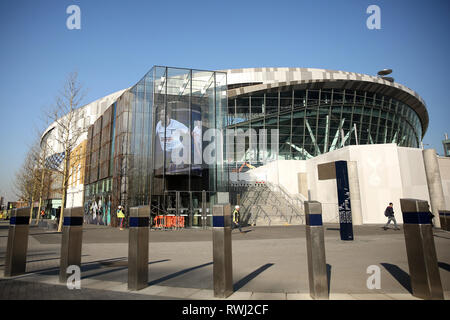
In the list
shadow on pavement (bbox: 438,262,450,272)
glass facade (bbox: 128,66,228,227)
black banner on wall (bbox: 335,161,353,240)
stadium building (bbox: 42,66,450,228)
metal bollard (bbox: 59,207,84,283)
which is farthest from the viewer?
stadium building (bbox: 42,66,450,228)

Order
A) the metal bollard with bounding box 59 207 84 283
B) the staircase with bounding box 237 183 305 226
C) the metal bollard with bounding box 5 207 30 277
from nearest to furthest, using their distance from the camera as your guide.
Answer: the metal bollard with bounding box 59 207 84 283
the metal bollard with bounding box 5 207 30 277
the staircase with bounding box 237 183 305 226

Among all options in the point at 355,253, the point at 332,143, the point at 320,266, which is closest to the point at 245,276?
the point at 320,266

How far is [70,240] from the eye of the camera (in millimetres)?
5504

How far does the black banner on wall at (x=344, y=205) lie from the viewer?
12.0m

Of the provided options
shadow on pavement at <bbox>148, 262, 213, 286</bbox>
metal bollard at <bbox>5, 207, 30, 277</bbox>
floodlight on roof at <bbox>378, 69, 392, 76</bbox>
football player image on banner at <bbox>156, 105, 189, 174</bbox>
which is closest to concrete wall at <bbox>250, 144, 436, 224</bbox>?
football player image on banner at <bbox>156, 105, 189, 174</bbox>

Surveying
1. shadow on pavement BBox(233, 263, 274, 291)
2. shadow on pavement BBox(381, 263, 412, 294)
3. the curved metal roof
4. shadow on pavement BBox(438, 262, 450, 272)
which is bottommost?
shadow on pavement BBox(438, 262, 450, 272)

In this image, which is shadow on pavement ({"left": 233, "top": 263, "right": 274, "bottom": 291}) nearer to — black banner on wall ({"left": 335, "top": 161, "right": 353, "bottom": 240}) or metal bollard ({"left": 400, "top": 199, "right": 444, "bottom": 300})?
metal bollard ({"left": 400, "top": 199, "right": 444, "bottom": 300})

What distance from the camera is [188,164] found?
22812 mm

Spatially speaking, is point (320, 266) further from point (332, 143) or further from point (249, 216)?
point (332, 143)

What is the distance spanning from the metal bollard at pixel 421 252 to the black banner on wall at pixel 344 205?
26.1ft

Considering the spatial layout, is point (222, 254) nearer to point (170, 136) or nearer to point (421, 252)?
point (421, 252)

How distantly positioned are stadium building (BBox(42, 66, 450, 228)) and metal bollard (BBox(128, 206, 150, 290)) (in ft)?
31.6

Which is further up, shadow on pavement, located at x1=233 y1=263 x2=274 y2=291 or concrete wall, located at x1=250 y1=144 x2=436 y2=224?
concrete wall, located at x1=250 y1=144 x2=436 y2=224

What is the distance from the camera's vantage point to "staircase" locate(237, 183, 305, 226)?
25.6 meters
